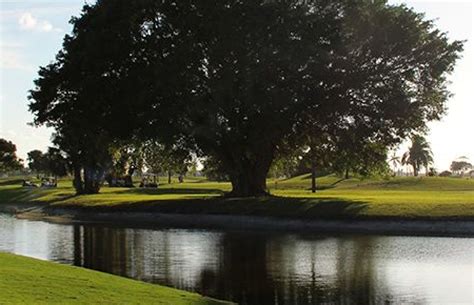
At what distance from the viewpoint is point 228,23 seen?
2066 inches

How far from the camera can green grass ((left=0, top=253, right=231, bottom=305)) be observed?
15656 mm

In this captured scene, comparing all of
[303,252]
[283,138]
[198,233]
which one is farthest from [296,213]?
[303,252]

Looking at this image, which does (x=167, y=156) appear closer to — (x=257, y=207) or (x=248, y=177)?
(x=248, y=177)

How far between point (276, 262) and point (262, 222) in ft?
65.9

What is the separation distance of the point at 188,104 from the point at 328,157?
15229mm

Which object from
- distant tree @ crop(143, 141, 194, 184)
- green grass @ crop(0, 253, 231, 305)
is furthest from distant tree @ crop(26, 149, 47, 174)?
green grass @ crop(0, 253, 231, 305)

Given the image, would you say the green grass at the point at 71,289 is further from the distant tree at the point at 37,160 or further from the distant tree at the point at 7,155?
the distant tree at the point at 37,160

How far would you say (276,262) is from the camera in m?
29.1

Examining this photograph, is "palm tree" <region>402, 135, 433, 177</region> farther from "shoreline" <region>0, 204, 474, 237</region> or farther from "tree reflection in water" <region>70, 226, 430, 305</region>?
"tree reflection in water" <region>70, 226, 430, 305</region>

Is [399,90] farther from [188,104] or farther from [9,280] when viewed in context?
[9,280]

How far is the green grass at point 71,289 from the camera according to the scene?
15.7 meters

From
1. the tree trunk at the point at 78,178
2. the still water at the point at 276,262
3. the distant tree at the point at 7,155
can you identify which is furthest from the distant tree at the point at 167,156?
the distant tree at the point at 7,155

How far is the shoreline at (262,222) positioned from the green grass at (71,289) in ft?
86.0

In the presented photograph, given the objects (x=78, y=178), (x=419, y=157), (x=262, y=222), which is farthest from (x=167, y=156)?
(x=419, y=157)
